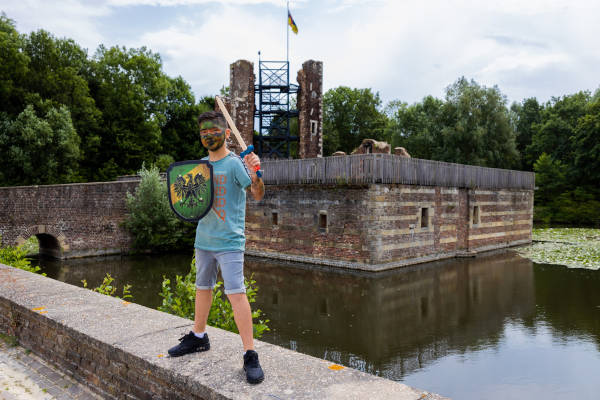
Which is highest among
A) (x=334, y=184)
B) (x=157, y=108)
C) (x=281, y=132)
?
(x=157, y=108)

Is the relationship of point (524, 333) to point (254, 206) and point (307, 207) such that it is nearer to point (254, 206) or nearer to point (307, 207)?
point (307, 207)

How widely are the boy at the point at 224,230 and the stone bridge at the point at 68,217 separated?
17.7m

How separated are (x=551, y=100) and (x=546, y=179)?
13882 mm

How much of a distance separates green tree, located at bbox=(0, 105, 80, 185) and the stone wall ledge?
25.0 meters

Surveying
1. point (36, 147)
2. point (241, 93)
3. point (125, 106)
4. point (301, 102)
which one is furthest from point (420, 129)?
point (36, 147)

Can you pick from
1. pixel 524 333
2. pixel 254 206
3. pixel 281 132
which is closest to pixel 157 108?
pixel 281 132

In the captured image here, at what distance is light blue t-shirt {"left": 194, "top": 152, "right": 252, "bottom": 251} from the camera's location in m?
3.33

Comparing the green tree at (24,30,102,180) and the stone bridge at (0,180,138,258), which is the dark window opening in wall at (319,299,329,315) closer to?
the stone bridge at (0,180,138,258)

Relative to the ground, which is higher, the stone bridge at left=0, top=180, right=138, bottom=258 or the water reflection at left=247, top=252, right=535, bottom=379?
the stone bridge at left=0, top=180, right=138, bottom=258

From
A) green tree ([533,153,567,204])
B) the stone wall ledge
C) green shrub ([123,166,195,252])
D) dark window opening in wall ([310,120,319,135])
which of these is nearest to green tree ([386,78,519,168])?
green tree ([533,153,567,204])

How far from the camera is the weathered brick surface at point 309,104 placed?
97.0ft

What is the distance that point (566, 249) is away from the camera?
21.5m

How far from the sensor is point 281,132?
1257 inches

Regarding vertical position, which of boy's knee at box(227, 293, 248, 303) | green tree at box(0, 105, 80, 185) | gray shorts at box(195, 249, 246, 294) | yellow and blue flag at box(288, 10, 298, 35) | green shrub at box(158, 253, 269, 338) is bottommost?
green shrub at box(158, 253, 269, 338)
